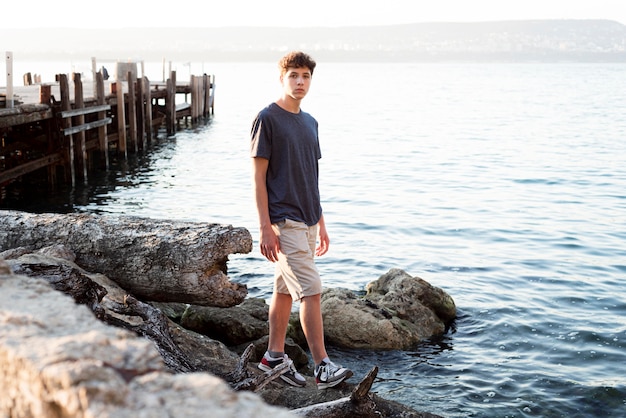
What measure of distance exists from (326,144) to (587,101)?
32279 millimetres

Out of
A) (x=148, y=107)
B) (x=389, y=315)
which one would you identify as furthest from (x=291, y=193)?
(x=148, y=107)

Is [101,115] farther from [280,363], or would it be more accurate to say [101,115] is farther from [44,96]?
[280,363]

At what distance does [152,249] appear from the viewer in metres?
5.55

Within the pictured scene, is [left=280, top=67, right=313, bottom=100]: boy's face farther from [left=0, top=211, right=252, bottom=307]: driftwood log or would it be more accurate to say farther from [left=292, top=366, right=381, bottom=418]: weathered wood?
[left=292, top=366, right=381, bottom=418]: weathered wood

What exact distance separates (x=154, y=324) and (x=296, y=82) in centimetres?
166

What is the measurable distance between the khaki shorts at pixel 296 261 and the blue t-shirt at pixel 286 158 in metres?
0.07

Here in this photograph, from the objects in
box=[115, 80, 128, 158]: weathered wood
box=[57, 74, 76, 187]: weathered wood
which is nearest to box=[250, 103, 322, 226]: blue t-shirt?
box=[57, 74, 76, 187]: weathered wood

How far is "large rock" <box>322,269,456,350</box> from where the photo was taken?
776 cm

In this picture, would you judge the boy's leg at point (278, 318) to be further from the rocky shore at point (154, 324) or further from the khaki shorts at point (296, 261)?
the rocky shore at point (154, 324)

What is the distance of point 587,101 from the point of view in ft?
184

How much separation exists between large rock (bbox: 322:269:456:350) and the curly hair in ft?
12.0

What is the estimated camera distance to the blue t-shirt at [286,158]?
15.3 feet

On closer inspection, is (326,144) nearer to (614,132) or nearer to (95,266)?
(614,132)

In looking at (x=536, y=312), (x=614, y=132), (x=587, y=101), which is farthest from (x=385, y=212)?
(x=587, y=101)
